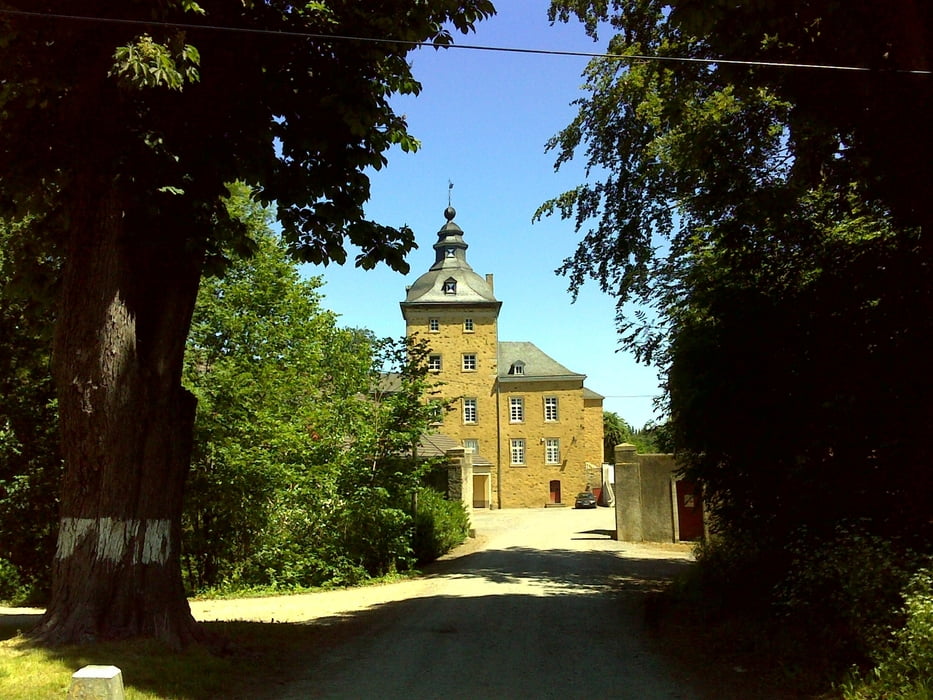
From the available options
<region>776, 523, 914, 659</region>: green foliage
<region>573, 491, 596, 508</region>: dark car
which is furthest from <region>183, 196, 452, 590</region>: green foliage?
<region>573, 491, 596, 508</region>: dark car

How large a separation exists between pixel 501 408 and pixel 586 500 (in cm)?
910

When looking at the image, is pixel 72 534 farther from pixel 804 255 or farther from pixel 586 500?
pixel 586 500

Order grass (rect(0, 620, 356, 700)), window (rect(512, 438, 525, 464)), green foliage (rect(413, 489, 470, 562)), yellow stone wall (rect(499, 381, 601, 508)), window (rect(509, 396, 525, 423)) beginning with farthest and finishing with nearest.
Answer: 1. window (rect(509, 396, 525, 423))
2. window (rect(512, 438, 525, 464))
3. yellow stone wall (rect(499, 381, 601, 508))
4. green foliage (rect(413, 489, 470, 562))
5. grass (rect(0, 620, 356, 700))

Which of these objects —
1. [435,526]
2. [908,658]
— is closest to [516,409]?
[435,526]

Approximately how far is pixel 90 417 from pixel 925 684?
7504mm

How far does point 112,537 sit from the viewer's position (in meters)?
7.91

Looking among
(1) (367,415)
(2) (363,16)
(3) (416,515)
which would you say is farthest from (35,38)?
(3) (416,515)

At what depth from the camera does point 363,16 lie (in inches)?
359

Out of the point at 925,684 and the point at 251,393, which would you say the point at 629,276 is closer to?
the point at 251,393

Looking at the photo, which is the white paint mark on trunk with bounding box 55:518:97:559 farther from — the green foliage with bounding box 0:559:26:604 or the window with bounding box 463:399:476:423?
the window with bounding box 463:399:476:423

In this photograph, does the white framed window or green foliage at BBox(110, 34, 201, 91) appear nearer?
green foliage at BBox(110, 34, 201, 91)

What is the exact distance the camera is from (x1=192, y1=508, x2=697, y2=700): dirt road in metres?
7.54

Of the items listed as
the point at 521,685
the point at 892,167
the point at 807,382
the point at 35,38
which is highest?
the point at 35,38

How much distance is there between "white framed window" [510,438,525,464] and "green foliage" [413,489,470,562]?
112ft
